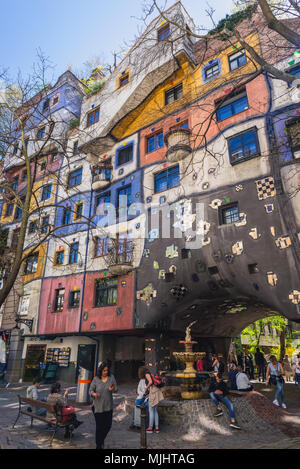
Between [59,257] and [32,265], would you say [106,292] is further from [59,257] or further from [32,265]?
[32,265]

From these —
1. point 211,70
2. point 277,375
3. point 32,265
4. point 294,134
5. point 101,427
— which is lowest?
point 101,427

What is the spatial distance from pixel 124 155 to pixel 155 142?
3002 mm

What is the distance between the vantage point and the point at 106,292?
19469 millimetres

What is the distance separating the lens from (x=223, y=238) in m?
14.4

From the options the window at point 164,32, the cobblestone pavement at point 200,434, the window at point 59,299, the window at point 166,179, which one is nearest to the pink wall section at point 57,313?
the window at point 59,299

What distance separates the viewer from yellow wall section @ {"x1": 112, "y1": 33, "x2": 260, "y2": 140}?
17062 millimetres

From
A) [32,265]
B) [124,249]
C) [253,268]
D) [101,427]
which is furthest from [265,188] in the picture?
[32,265]

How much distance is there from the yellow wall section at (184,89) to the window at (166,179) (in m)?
3.61

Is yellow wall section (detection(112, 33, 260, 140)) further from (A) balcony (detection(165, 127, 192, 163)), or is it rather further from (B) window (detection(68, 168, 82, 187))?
(B) window (detection(68, 168, 82, 187))

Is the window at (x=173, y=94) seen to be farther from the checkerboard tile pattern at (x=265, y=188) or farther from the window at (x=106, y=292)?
the window at (x=106, y=292)

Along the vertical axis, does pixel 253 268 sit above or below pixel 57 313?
above

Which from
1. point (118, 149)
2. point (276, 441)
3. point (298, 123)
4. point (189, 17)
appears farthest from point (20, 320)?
point (189, 17)

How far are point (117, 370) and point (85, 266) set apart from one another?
295 inches

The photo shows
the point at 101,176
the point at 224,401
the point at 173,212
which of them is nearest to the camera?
the point at 224,401
